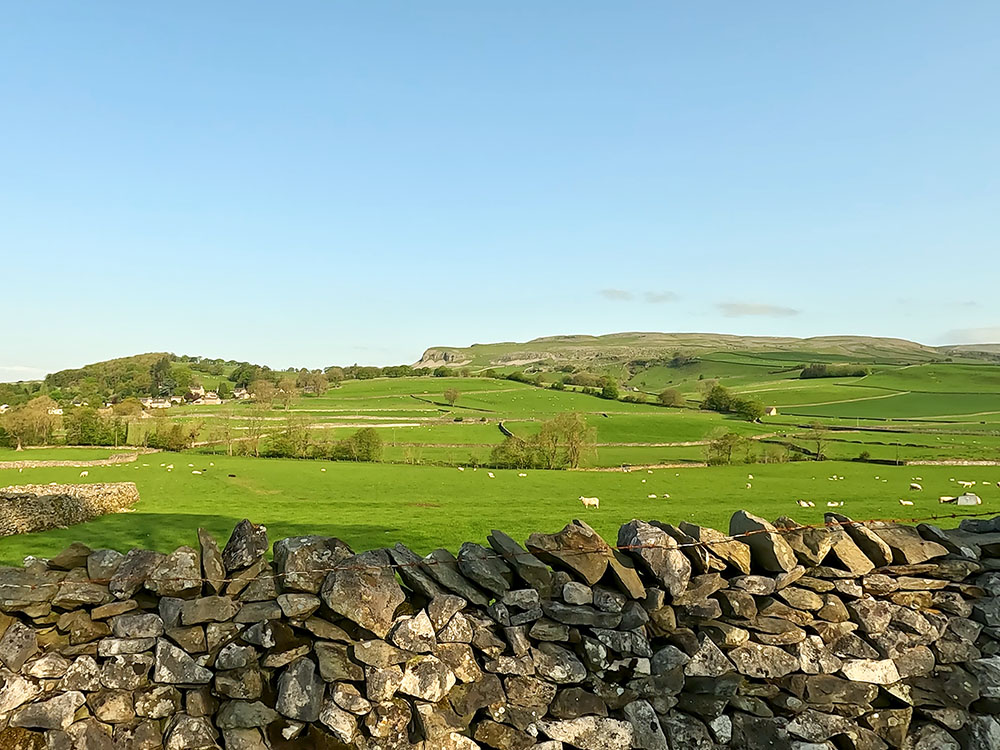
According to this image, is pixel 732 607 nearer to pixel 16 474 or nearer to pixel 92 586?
pixel 92 586

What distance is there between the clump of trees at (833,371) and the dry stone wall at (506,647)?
12788 centimetres

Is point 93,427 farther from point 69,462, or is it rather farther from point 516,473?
point 516,473

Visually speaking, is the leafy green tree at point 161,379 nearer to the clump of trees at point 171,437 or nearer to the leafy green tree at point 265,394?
the leafy green tree at point 265,394

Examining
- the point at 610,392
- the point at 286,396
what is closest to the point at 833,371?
the point at 610,392

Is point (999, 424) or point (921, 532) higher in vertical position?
point (921, 532)

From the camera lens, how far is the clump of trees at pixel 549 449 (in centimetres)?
4662

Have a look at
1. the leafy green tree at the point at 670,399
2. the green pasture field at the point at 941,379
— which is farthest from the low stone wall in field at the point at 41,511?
the green pasture field at the point at 941,379

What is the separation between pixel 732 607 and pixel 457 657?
1.96 meters

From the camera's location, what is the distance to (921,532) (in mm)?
5270

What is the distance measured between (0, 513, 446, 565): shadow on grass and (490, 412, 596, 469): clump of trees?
32.4m

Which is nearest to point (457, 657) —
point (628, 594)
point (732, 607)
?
point (628, 594)

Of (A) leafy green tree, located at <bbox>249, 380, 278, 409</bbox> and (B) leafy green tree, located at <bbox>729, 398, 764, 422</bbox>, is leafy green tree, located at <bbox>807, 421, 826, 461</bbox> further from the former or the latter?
(A) leafy green tree, located at <bbox>249, 380, 278, 409</bbox>

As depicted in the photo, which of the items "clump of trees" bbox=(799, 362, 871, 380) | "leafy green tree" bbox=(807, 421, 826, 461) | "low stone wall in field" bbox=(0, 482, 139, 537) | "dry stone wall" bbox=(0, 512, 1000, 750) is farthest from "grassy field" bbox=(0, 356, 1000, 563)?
"clump of trees" bbox=(799, 362, 871, 380)

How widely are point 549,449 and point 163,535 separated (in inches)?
1470
